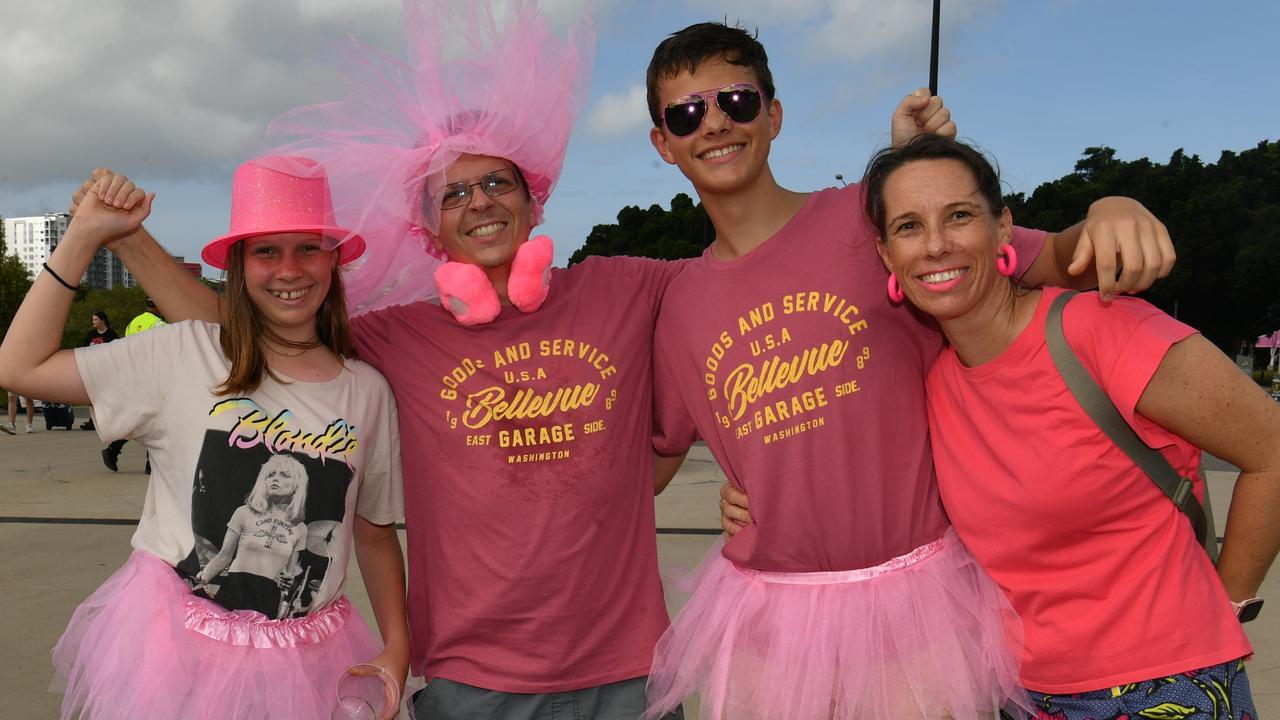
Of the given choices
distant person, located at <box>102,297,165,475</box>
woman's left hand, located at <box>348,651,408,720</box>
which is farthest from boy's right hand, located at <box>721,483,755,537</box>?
distant person, located at <box>102,297,165,475</box>

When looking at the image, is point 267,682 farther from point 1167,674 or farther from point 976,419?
point 1167,674

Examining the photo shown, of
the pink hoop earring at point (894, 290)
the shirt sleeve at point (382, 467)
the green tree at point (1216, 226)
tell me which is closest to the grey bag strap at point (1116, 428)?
the pink hoop earring at point (894, 290)

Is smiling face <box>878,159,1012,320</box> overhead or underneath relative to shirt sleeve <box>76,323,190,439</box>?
overhead

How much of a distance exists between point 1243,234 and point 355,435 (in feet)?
131

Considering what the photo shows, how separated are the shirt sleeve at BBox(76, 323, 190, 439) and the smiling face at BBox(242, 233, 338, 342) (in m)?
0.23

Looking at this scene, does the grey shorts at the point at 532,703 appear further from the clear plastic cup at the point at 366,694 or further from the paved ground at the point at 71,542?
the paved ground at the point at 71,542

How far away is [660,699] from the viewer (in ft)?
8.16

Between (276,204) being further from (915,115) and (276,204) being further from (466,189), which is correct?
(915,115)

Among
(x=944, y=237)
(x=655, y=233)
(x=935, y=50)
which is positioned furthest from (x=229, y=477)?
(x=655, y=233)

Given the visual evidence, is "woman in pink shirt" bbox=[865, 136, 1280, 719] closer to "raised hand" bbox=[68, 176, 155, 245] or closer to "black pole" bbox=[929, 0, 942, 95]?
"raised hand" bbox=[68, 176, 155, 245]

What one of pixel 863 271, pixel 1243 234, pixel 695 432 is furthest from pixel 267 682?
pixel 1243 234

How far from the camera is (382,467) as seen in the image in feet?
8.55

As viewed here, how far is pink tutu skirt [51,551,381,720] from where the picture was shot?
222cm

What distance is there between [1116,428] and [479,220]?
172 centimetres
